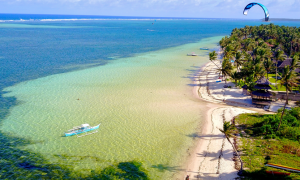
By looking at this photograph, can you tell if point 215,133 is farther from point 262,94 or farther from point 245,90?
point 245,90

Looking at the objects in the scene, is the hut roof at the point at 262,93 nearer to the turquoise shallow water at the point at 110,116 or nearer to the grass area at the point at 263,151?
the grass area at the point at 263,151

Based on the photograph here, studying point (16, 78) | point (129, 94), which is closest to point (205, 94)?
point (129, 94)

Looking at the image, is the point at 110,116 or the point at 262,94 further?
the point at 262,94

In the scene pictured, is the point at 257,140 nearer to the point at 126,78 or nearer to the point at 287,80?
the point at 287,80

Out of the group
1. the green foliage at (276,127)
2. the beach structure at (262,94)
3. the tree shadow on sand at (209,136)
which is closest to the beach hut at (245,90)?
the beach structure at (262,94)

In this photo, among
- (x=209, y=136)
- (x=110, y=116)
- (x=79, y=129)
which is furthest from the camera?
(x=110, y=116)

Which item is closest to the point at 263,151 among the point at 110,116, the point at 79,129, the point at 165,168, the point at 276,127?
the point at 276,127
